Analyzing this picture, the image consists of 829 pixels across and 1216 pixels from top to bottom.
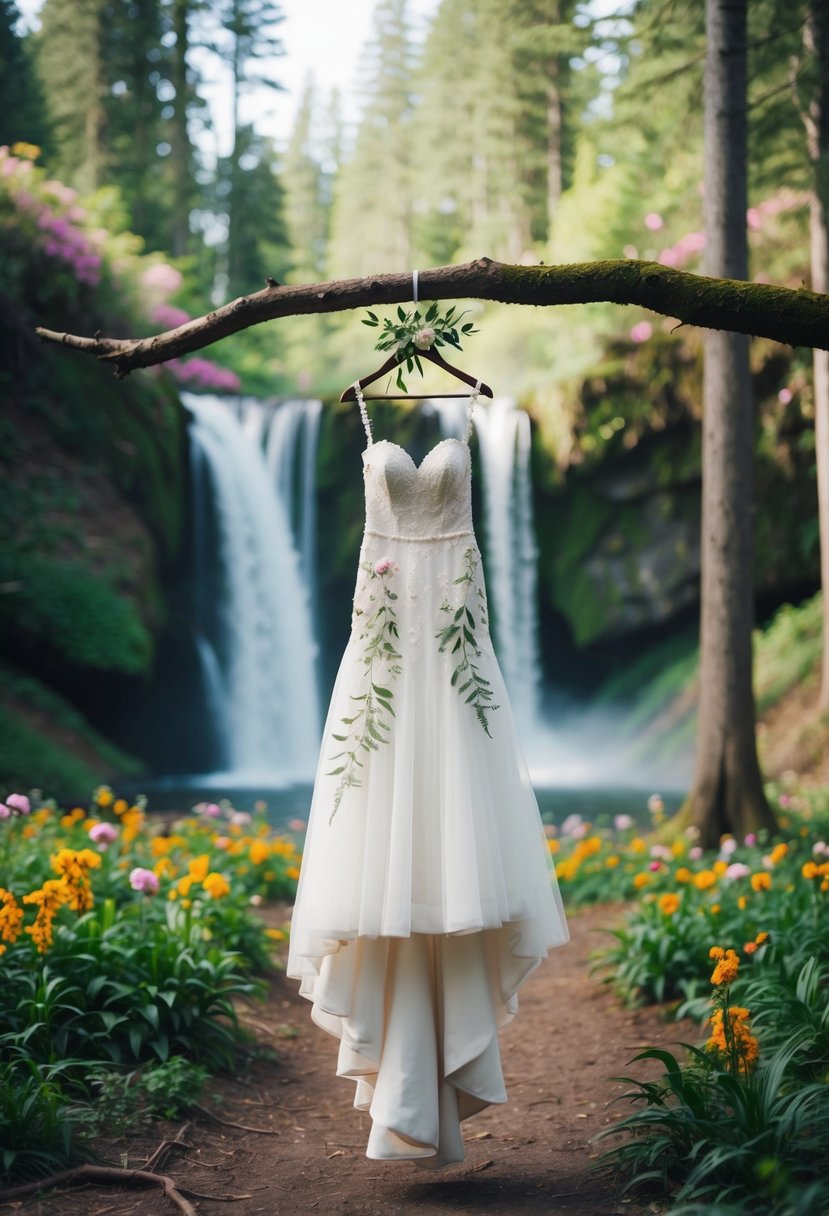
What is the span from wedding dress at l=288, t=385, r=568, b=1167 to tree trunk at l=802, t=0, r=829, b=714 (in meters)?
6.48

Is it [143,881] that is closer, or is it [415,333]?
[415,333]

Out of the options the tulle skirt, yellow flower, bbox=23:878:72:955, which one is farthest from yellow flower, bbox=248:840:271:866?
the tulle skirt

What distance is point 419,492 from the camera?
11.4 ft

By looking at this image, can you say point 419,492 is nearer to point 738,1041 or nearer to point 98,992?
point 738,1041

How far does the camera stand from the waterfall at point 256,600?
1431cm

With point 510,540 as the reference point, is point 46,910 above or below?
below

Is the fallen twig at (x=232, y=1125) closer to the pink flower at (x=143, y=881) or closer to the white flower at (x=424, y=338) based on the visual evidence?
the pink flower at (x=143, y=881)

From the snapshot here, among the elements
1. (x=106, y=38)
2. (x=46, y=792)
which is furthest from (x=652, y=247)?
(x=106, y=38)

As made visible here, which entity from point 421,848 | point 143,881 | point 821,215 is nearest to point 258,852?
point 143,881

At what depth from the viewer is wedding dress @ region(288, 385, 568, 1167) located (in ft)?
9.99

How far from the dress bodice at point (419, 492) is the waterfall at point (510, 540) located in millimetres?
11612

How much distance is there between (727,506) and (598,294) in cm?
394

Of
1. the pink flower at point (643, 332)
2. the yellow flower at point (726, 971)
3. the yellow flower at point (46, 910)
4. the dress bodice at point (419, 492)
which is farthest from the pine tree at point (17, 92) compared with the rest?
the yellow flower at point (726, 971)

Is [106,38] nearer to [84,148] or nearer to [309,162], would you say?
[84,148]
